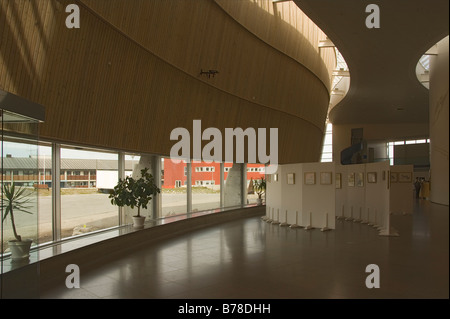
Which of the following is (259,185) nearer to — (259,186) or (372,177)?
(259,186)

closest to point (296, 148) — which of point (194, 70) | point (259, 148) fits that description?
point (259, 148)

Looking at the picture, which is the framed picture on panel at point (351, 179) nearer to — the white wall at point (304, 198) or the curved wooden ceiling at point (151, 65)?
the white wall at point (304, 198)

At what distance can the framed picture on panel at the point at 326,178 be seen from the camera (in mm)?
12643

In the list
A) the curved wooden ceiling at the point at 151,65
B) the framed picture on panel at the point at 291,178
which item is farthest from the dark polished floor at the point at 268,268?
the curved wooden ceiling at the point at 151,65

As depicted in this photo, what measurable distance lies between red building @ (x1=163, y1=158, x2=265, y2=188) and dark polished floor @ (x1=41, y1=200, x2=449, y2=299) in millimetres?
3351

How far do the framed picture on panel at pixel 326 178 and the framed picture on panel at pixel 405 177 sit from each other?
6.67m

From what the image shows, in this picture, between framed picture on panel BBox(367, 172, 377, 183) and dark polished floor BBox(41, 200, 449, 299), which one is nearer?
dark polished floor BBox(41, 200, 449, 299)

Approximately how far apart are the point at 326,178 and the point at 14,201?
9757mm

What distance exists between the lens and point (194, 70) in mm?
11922

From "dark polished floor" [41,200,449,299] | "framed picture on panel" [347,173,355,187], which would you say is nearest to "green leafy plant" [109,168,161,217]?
"dark polished floor" [41,200,449,299]

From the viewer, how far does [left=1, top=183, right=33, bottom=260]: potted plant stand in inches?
199

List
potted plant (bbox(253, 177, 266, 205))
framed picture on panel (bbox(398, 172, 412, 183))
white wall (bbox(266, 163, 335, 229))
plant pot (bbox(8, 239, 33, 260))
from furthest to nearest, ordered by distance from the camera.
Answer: potted plant (bbox(253, 177, 266, 205)) → framed picture on panel (bbox(398, 172, 412, 183)) → white wall (bbox(266, 163, 335, 229)) → plant pot (bbox(8, 239, 33, 260))

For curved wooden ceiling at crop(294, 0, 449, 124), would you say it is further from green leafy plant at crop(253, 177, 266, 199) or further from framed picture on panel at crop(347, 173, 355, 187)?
green leafy plant at crop(253, 177, 266, 199)
